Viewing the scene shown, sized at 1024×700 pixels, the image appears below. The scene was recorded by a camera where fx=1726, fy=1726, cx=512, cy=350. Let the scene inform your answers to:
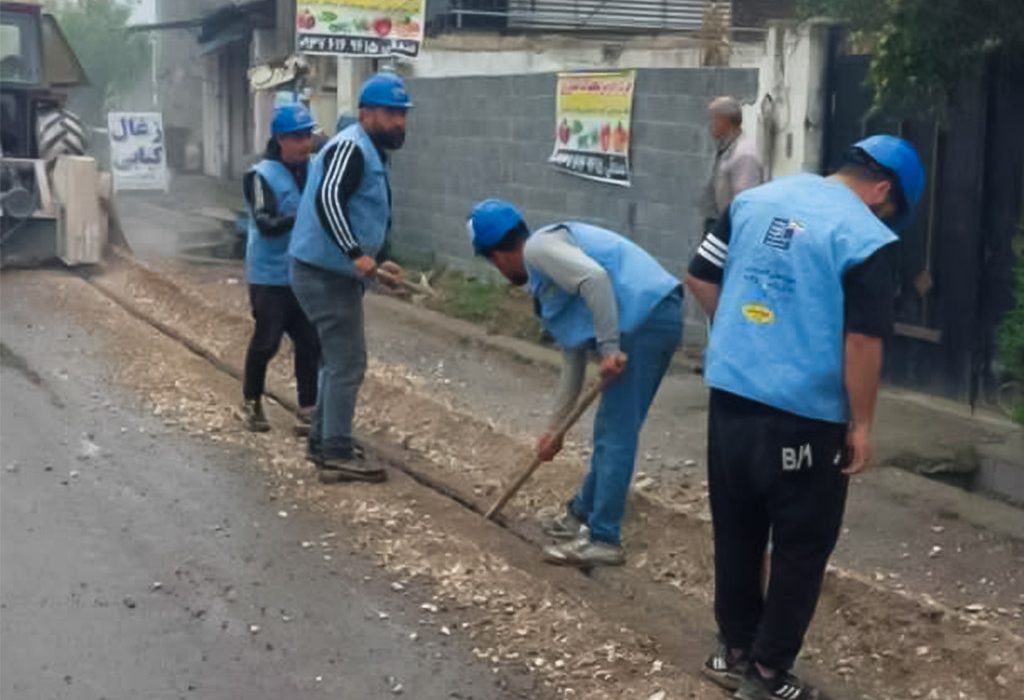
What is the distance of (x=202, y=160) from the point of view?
118 feet

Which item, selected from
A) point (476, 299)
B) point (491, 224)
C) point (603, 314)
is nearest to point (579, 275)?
point (603, 314)

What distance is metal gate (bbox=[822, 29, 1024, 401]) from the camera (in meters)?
9.31

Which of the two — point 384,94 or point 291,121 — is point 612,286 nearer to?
point 384,94

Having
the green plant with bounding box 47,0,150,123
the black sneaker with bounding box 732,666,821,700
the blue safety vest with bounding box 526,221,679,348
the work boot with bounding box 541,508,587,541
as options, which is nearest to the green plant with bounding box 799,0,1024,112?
the blue safety vest with bounding box 526,221,679,348

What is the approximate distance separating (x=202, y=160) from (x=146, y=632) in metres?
30.7

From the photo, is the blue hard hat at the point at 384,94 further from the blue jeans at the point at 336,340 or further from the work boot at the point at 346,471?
the work boot at the point at 346,471

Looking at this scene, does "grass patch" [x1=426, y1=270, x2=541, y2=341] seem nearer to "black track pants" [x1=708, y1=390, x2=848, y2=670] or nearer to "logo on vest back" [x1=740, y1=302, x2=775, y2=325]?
"black track pants" [x1=708, y1=390, x2=848, y2=670]

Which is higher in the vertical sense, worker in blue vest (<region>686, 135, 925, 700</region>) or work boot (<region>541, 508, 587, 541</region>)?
worker in blue vest (<region>686, 135, 925, 700</region>)

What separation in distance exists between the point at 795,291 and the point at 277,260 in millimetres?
4796

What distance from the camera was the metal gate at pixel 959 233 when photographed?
A: 931cm

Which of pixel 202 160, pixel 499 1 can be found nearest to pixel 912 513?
pixel 499 1

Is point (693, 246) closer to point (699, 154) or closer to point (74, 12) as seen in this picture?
point (699, 154)

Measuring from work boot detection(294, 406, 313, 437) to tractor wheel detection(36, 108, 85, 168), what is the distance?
9418 mm

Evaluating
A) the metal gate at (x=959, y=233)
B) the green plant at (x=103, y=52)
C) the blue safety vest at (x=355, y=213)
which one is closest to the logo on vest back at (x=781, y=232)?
the blue safety vest at (x=355, y=213)
